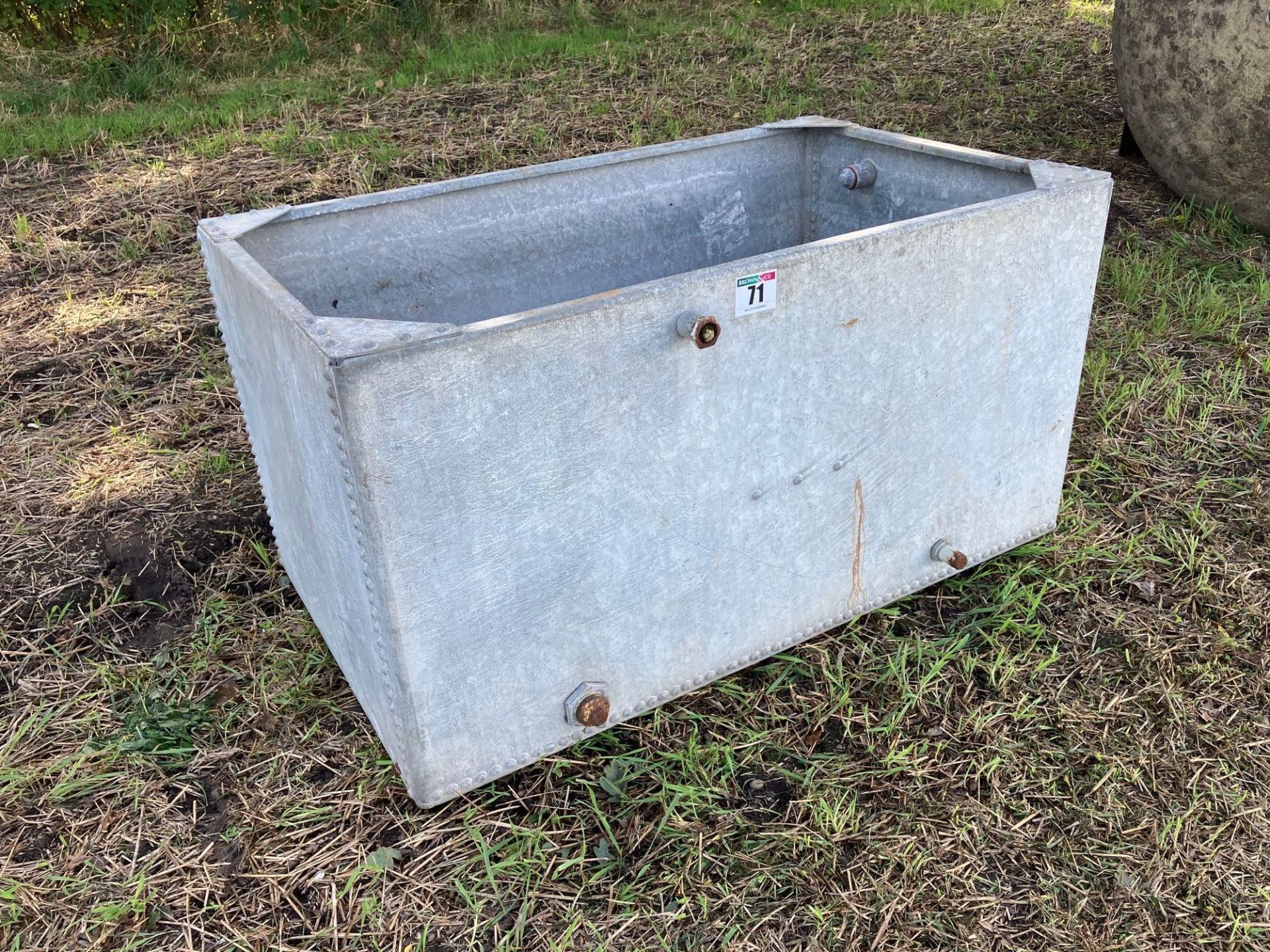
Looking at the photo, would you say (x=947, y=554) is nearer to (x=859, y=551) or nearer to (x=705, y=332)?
(x=859, y=551)

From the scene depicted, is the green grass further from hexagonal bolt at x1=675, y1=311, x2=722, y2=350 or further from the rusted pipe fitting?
hexagonal bolt at x1=675, y1=311, x2=722, y2=350

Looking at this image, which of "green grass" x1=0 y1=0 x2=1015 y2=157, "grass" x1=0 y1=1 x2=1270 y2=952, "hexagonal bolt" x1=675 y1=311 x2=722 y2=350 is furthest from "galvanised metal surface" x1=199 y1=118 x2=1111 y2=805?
"green grass" x1=0 y1=0 x2=1015 y2=157

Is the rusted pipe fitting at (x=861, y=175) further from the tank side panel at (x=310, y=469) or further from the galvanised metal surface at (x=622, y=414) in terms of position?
the tank side panel at (x=310, y=469)

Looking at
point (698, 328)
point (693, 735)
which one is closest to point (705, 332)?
point (698, 328)

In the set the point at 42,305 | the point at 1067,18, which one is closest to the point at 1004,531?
the point at 42,305

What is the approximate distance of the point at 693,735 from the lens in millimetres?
2176

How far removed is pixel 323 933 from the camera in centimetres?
186

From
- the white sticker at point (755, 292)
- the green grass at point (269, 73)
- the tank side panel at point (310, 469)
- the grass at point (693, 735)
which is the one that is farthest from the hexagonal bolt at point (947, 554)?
the green grass at point (269, 73)

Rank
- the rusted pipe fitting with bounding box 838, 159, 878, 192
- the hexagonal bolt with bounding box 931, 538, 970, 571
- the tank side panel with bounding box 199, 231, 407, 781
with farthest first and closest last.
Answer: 1. the rusted pipe fitting with bounding box 838, 159, 878, 192
2. the hexagonal bolt with bounding box 931, 538, 970, 571
3. the tank side panel with bounding box 199, 231, 407, 781

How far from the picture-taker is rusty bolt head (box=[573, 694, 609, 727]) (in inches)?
80.4

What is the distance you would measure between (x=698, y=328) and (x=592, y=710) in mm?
758

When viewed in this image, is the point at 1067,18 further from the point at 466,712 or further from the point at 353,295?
the point at 466,712

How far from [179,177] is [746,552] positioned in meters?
3.71

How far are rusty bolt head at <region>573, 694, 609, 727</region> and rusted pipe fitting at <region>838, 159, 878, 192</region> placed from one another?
60.0 inches
